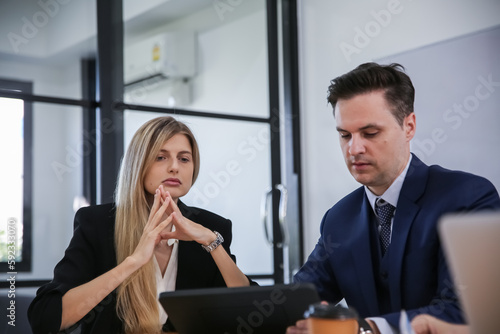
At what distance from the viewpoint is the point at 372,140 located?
79.0 inches

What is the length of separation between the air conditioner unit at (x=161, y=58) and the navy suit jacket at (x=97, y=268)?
1892mm

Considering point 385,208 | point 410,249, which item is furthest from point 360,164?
point 410,249

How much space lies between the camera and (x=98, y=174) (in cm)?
384

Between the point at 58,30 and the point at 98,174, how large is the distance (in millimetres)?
953

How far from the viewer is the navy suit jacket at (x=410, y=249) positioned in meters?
1.85

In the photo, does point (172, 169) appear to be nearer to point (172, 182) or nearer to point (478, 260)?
point (172, 182)

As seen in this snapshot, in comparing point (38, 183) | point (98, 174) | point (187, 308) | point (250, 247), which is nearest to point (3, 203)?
point (38, 183)
